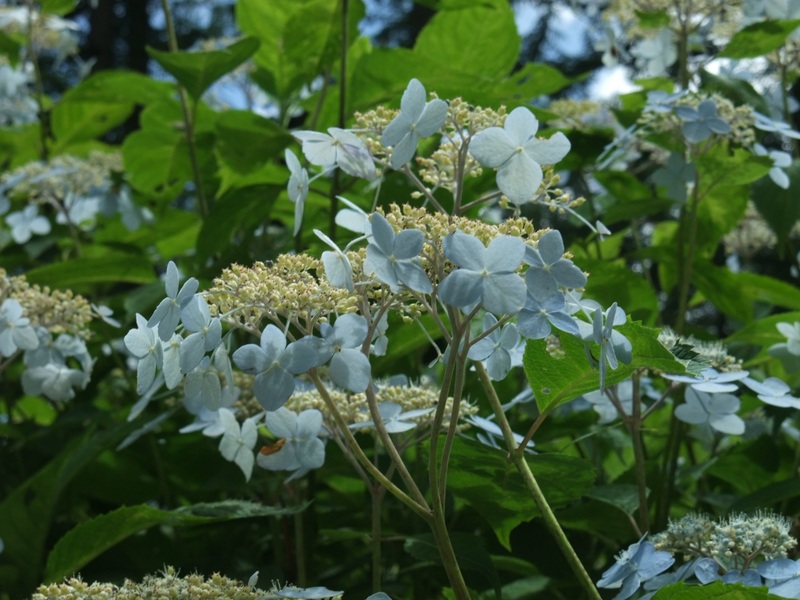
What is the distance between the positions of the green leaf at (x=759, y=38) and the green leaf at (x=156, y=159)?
3.23ft

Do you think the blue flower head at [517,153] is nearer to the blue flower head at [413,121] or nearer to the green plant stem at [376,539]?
the blue flower head at [413,121]

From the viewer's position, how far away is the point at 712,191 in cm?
172

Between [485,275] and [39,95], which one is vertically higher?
[485,275]

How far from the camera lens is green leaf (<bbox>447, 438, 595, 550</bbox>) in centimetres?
111

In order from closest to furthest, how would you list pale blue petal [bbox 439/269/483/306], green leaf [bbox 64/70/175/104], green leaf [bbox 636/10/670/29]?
pale blue petal [bbox 439/269/483/306], green leaf [bbox 636/10/670/29], green leaf [bbox 64/70/175/104]

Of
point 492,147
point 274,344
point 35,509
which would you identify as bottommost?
point 35,509

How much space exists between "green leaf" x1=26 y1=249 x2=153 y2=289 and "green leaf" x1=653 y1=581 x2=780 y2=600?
1.20 metres

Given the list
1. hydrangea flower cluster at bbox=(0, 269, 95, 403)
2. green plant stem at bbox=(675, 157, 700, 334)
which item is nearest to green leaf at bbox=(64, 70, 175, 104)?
hydrangea flower cluster at bbox=(0, 269, 95, 403)

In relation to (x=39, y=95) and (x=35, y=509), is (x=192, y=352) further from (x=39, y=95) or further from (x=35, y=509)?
(x=39, y=95)

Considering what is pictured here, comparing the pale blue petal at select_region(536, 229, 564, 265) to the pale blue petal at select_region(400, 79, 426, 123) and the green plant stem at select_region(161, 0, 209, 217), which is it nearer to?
the pale blue petal at select_region(400, 79, 426, 123)

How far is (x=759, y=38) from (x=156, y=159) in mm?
1116

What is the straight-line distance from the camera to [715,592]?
2.77 feet

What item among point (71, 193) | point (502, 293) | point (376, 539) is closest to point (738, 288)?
point (376, 539)

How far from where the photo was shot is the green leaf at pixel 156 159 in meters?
2.04
